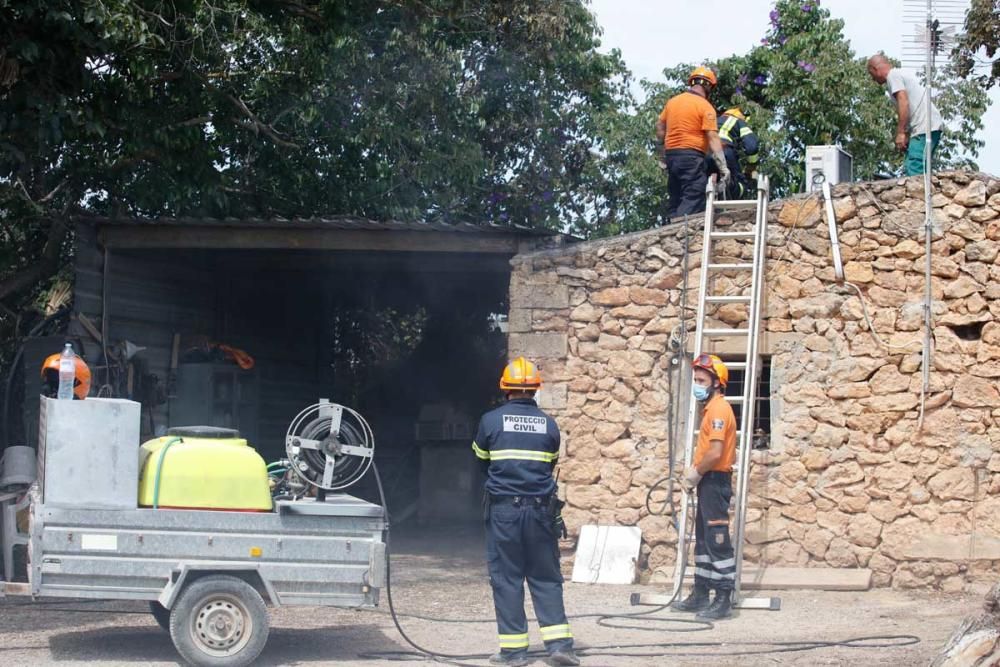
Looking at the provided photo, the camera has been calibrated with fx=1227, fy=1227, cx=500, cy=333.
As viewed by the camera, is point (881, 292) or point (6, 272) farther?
point (6, 272)

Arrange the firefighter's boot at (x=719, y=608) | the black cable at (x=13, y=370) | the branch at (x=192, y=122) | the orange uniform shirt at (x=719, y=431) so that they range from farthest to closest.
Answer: the black cable at (x=13, y=370) → the branch at (x=192, y=122) → the firefighter's boot at (x=719, y=608) → the orange uniform shirt at (x=719, y=431)

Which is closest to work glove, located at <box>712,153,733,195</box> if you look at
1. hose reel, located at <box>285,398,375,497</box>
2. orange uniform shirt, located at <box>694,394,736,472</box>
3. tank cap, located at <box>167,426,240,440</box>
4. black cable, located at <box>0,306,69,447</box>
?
orange uniform shirt, located at <box>694,394,736,472</box>

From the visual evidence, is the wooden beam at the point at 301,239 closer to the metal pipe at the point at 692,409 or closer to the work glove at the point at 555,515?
the metal pipe at the point at 692,409

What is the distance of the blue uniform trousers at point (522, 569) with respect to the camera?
23.0 feet

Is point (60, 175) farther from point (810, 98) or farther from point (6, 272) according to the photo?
point (810, 98)

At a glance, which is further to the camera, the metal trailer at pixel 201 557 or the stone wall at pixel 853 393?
the stone wall at pixel 853 393

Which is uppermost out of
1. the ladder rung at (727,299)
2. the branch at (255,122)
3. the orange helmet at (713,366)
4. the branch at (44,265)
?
the branch at (255,122)

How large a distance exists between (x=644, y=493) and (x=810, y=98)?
6871 millimetres

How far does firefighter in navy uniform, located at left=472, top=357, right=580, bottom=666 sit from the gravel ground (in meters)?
0.28

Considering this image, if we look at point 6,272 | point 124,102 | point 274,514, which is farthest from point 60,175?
point 274,514

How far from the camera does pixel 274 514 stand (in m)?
6.82

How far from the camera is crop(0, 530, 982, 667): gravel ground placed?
23.4ft

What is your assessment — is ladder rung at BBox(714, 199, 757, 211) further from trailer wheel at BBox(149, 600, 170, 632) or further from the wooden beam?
trailer wheel at BBox(149, 600, 170, 632)

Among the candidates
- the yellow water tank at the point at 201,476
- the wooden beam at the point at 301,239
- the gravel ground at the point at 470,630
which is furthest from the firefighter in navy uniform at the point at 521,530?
the wooden beam at the point at 301,239
